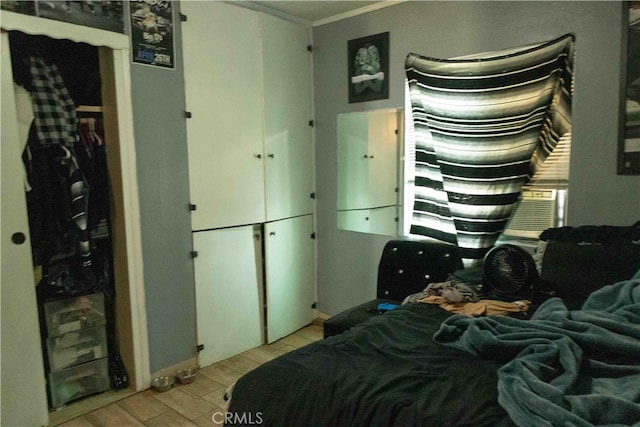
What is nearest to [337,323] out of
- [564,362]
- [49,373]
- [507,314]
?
[507,314]

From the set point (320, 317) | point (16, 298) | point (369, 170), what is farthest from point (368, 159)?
point (16, 298)

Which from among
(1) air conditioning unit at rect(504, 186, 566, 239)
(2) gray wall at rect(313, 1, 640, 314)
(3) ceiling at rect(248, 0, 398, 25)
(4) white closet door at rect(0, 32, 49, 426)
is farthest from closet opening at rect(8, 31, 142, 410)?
(1) air conditioning unit at rect(504, 186, 566, 239)

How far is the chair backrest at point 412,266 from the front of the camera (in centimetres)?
285

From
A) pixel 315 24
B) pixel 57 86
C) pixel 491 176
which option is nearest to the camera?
pixel 57 86

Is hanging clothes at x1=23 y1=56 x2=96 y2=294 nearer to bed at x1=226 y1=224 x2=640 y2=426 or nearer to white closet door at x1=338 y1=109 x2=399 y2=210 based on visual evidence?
bed at x1=226 y1=224 x2=640 y2=426

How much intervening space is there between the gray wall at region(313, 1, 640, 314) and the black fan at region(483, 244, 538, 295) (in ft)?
1.75

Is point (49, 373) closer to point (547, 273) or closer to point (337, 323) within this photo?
point (337, 323)

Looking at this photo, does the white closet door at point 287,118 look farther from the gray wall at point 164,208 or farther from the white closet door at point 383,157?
the gray wall at point 164,208

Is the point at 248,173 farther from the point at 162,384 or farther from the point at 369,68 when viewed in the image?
the point at 162,384

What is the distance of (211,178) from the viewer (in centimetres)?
295

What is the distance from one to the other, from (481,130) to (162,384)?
255 centimetres

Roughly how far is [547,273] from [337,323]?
118 cm

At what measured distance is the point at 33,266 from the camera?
2.28 meters

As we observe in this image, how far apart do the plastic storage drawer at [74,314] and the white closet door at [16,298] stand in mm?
250
